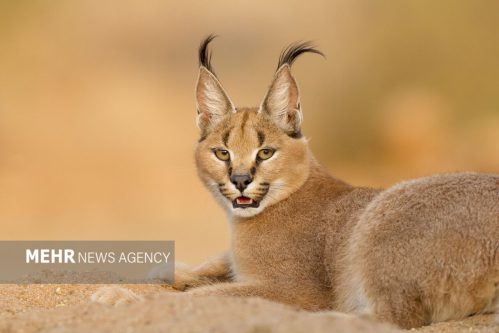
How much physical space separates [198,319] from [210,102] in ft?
9.39

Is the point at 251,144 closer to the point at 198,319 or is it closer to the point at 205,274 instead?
the point at 205,274

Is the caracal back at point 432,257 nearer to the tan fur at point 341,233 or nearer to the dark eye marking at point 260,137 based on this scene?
the tan fur at point 341,233

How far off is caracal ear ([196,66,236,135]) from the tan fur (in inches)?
1.1

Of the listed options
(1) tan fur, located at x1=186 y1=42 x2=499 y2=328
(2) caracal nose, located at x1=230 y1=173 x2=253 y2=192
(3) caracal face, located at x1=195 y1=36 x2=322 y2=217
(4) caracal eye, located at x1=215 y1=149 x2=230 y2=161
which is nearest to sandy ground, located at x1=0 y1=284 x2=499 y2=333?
(1) tan fur, located at x1=186 y1=42 x2=499 y2=328

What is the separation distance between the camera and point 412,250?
247 inches

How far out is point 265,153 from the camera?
291 inches

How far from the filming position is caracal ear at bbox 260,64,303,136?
754cm

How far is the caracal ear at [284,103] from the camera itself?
754 centimetres

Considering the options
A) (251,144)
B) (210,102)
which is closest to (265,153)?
(251,144)

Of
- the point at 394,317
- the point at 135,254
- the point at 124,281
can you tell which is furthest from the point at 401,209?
the point at 135,254

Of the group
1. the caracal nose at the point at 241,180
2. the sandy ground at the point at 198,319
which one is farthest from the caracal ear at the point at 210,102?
the sandy ground at the point at 198,319

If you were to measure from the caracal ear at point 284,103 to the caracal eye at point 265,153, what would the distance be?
0.30 metres

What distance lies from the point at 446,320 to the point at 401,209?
866 mm

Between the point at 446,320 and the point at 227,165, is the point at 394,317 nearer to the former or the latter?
the point at 446,320
